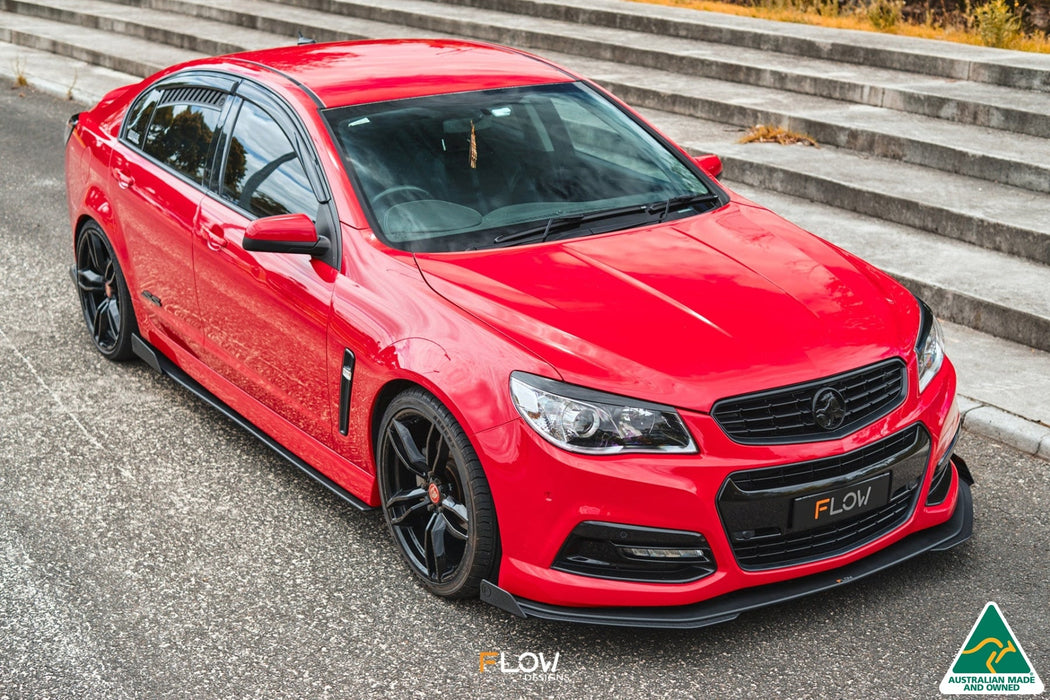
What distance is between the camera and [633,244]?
4.70 meters

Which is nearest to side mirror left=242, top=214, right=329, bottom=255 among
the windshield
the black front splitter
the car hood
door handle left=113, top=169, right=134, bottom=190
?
the windshield

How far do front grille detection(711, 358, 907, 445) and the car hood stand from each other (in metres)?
0.04

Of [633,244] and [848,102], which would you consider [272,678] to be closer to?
[633,244]

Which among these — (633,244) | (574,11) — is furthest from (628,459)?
(574,11)

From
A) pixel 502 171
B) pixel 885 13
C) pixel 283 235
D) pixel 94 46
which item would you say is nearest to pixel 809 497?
pixel 502 171

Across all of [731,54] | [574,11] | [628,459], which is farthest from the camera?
[574,11]

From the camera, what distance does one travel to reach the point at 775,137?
33.3 feet

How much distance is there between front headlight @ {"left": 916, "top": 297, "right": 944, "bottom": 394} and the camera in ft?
14.1

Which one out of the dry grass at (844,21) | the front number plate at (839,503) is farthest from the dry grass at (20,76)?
the front number plate at (839,503)

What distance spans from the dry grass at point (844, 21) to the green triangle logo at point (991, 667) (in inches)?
332

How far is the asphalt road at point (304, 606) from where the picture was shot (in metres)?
3.92

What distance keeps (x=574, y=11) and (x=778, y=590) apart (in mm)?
11509

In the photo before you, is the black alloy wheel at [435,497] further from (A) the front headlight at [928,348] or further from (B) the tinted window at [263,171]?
(A) the front headlight at [928,348]

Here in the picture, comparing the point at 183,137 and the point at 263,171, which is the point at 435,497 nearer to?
the point at 263,171
